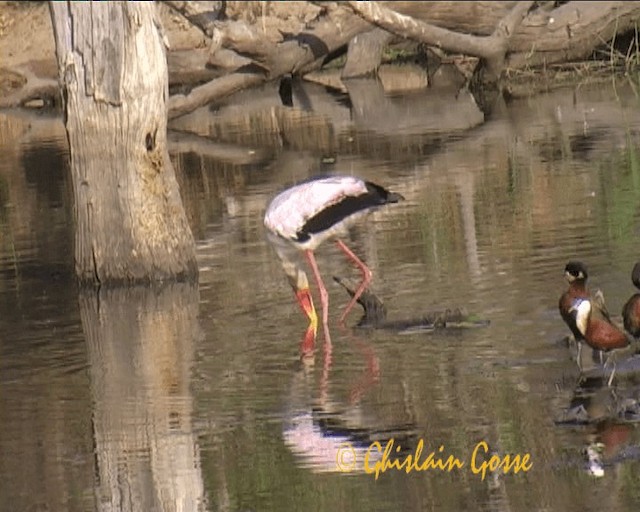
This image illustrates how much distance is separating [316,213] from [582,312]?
8.42 feet

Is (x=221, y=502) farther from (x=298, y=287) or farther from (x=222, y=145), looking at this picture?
(x=222, y=145)

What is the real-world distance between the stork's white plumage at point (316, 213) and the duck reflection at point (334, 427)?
52.0 inches

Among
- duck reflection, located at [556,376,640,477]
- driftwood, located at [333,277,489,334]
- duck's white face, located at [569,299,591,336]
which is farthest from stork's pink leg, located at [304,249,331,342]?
duck reflection, located at [556,376,640,477]

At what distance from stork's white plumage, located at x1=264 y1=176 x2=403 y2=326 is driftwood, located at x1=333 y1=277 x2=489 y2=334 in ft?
0.28

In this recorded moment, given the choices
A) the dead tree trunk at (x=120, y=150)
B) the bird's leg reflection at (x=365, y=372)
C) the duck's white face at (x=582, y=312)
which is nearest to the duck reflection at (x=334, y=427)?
the bird's leg reflection at (x=365, y=372)

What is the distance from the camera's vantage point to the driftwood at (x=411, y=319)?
10.1 meters

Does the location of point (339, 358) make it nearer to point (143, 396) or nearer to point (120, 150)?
point (143, 396)

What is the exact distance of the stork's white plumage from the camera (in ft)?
35.1

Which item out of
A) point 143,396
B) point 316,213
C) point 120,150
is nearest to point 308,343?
point 316,213

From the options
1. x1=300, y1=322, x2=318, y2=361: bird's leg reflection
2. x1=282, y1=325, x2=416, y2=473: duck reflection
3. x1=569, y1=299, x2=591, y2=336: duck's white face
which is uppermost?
x1=569, y1=299, x2=591, y2=336: duck's white face

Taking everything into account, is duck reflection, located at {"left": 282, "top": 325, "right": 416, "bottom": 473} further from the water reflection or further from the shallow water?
the water reflection

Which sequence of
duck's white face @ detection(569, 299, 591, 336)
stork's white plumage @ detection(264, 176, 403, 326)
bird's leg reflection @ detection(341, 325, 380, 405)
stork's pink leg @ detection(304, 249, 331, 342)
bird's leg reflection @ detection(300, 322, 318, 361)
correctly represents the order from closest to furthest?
duck's white face @ detection(569, 299, 591, 336) → bird's leg reflection @ detection(341, 325, 380, 405) → bird's leg reflection @ detection(300, 322, 318, 361) → stork's pink leg @ detection(304, 249, 331, 342) → stork's white plumage @ detection(264, 176, 403, 326)

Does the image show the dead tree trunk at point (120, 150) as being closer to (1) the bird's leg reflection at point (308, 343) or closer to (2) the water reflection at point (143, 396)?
(2) the water reflection at point (143, 396)

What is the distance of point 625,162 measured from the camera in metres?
16.4
